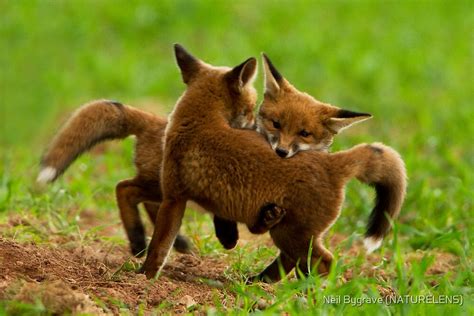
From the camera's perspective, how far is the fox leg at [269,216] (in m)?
6.57

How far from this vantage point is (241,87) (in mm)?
7168

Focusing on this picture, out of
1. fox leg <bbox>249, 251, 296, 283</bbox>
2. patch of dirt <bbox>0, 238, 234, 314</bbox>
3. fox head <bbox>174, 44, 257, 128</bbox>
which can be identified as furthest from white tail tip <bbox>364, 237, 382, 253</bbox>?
fox head <bbox>174, 44, 257, 128</bbox>

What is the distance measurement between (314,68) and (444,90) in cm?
223

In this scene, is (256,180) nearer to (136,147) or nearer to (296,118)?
(296,118)

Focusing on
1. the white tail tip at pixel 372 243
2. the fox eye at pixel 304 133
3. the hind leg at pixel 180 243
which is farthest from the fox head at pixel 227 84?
the white tail tip at pixel 372 243

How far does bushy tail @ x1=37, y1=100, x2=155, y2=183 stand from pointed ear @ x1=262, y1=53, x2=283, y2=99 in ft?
3.29

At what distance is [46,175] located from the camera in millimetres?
7176

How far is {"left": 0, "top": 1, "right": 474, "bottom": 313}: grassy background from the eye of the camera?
31.4 ft

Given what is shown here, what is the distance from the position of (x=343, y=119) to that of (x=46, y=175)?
2.34 metres

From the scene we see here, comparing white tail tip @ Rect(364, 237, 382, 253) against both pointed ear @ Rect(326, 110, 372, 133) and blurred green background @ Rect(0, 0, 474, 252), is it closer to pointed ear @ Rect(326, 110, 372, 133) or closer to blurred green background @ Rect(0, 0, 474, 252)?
pointed ear @ Rect(326, 110, 372, 133)

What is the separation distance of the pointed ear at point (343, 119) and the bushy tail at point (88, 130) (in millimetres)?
1501

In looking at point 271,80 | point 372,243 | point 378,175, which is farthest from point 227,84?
point 372,243

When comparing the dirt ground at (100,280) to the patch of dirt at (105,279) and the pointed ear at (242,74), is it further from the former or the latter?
the pointed ear at (242,74)

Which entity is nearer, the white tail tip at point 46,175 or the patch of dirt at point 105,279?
the patch of dirt at point 105,279
